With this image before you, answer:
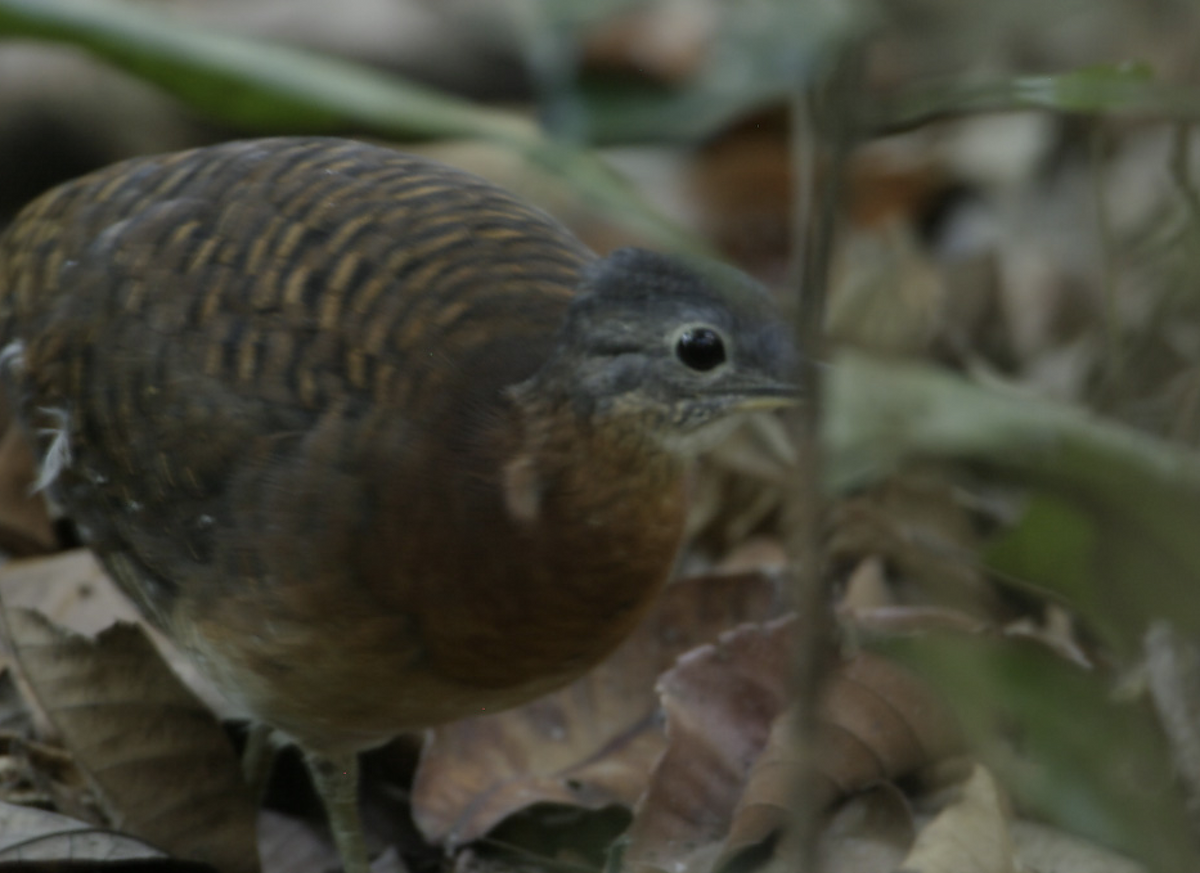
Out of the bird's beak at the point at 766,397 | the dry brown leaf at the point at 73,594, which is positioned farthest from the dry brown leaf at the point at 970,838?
the dry brown leaf at the point at 73,594

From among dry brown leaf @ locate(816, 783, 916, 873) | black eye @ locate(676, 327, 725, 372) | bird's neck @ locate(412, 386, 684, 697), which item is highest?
black eye @ locate(676, 327, 725, 372)

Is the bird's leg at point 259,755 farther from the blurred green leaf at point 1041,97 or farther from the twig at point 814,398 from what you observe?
the blurred green leaf at point 1041,97

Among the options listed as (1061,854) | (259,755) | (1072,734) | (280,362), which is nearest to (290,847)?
(259,755)

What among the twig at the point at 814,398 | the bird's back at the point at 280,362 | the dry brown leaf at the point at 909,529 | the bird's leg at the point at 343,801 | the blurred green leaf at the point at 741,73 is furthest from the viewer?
the dry brown leaf at the point at 909,529

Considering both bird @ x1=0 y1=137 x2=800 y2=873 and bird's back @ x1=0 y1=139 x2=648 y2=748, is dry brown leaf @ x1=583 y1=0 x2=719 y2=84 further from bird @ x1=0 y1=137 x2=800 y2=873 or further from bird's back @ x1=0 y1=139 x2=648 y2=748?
bird @ x1=0 y1=137 x2=800 y2=873

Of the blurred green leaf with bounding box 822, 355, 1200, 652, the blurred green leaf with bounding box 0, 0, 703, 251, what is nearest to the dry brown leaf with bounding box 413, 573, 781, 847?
the blurred green leaf with bounding box 0, 0, 703, 251

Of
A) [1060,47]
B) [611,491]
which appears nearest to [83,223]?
[611,491]
